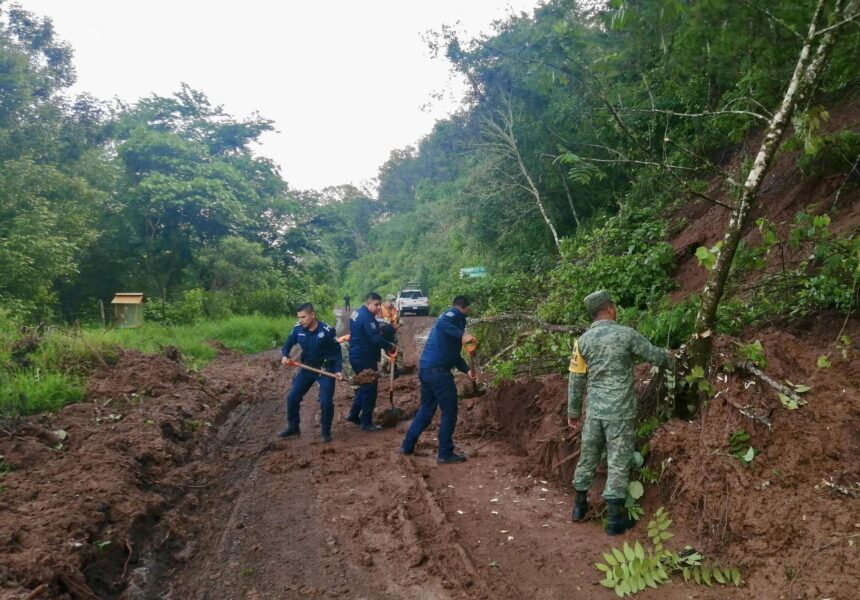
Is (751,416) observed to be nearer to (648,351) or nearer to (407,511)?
(648,351)

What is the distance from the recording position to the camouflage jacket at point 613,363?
4398mm

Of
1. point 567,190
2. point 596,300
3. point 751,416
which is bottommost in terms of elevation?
point 751,416

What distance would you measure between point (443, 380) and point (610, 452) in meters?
2.39

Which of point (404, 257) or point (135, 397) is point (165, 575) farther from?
point (404, 257)

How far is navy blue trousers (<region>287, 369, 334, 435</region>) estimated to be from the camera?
761 cm

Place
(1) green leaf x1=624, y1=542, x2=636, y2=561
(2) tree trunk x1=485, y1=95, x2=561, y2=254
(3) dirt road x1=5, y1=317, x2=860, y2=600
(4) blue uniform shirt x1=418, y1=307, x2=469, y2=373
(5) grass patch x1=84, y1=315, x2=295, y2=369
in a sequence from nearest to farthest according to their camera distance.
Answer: (3) dirt road x1=5, y1=317, x2=860, y2=600, (1) green leaf x1=624, y1=542, x2=636, y2=561, (4) blue uniform shirt x1=418, y1=307, x2=469, y2=373, (5) grass patch x1=84, y1=315, x2=295, y2=369, (2) tree trunk x1=485, y1=95, x2=561, y2=254

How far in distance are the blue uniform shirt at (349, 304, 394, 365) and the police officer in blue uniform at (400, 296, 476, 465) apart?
67.3 inches

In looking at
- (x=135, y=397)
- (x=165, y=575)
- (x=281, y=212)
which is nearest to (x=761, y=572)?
(x=165, y=575)

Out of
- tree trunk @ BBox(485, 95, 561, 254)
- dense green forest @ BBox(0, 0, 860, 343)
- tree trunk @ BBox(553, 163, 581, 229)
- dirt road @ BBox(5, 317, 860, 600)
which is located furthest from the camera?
tree trunk @ BBox(485, 95, 561, 254)

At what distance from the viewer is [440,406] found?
6.46 meters

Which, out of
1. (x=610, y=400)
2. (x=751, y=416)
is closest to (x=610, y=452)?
(x=610, y=400)

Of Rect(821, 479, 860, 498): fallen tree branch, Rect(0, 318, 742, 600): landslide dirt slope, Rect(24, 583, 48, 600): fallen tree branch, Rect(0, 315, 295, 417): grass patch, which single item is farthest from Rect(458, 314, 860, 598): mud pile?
Rect(0, 315, 295, 417): grass patch

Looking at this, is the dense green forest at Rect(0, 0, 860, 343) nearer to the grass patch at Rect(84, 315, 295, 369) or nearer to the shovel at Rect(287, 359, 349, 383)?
the grass patch at Rect(84, 315, 295, 369)

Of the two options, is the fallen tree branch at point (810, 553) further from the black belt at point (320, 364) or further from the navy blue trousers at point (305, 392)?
the black belt at point (320, 364)
